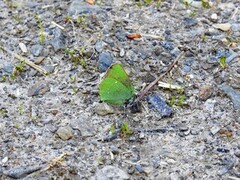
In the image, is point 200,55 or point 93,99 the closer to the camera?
point 93,99

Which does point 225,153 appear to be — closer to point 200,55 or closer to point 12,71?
point 200,55

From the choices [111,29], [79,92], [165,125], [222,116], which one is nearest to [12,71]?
[79,92]

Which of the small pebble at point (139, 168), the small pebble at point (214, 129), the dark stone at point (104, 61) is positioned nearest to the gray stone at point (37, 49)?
the dark stone at point (104, 61)

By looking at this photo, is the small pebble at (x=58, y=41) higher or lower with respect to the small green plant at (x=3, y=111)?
higher

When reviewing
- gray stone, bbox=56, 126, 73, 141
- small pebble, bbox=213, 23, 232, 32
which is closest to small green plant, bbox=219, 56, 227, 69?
small pebble, bbox=213, 23, 232, 32

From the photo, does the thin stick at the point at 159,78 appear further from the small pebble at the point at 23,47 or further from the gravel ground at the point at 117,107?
the small pebble at the point at 23,47

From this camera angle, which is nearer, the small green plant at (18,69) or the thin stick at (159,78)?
the thin stick at (159,78)

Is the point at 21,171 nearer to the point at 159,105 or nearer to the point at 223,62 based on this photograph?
the point at 159,105
